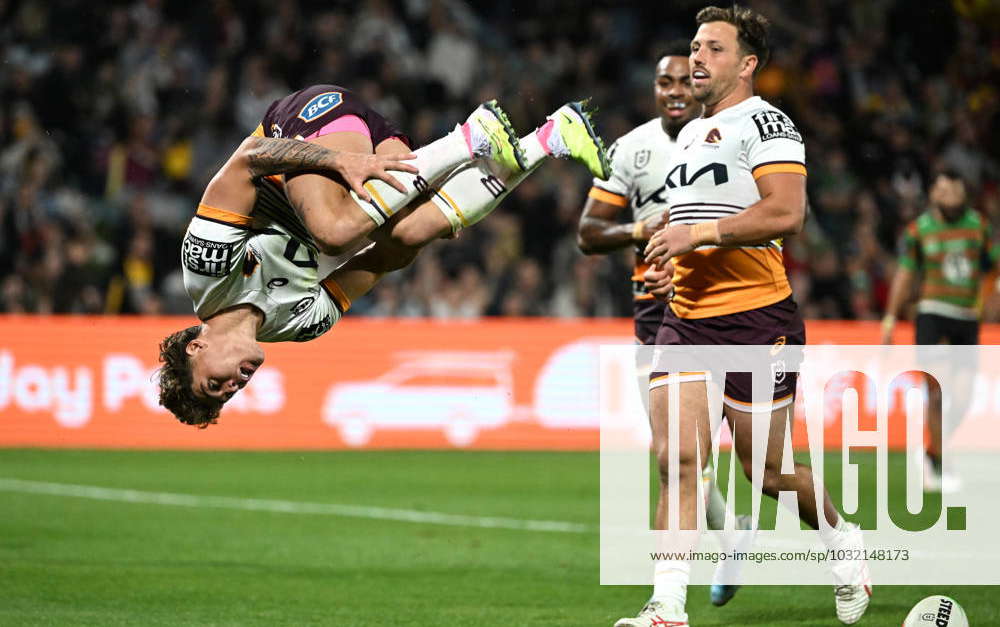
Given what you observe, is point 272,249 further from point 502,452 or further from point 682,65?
point 502,452

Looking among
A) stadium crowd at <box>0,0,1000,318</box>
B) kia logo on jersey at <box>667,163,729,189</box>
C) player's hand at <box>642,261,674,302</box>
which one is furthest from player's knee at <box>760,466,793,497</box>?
stadium crowd at <box>0,0,1000,318</box>

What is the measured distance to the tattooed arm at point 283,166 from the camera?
6422 mm

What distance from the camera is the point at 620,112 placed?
19.6 metres

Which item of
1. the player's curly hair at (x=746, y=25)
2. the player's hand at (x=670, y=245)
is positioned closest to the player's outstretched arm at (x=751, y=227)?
the player's hand at (x=670, y=245)

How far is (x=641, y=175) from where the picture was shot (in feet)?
28.2

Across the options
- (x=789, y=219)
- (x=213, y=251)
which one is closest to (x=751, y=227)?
(x=789, y=219)

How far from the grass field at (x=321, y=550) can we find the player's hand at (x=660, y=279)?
1843 millimetres

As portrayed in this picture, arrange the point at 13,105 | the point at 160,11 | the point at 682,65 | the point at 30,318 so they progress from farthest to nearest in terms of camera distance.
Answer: the point at 160,11 < the point at 13,105 < the point at 30,318 < the point at 682,65

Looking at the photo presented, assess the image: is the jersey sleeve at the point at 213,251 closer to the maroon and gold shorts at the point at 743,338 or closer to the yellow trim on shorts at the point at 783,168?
the maroon and gold shorts at the point at 743,338

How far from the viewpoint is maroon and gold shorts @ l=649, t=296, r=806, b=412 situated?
22.1ft

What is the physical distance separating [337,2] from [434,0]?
4.64 ft

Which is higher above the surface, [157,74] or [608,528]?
[157,74]

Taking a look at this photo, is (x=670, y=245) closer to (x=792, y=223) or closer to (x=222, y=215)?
(x=792, y=223)

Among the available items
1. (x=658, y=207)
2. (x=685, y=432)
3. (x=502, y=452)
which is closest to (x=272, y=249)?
(x=685, y=432)
